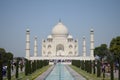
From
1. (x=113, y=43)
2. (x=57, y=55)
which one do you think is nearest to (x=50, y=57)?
(x=57, y=55)

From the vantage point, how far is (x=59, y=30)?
58875 mm

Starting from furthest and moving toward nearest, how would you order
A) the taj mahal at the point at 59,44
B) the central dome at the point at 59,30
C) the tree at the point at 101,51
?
the central dome at the point at 59,30
the taj mahal at the point at 59,44
the tree at the point at 101,51

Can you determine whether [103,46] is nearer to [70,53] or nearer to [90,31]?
[90,31]

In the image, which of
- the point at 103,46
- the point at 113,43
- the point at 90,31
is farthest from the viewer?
the point at 90,31

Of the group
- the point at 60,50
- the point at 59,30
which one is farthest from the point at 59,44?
the point at 59,30

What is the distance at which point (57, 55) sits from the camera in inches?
2227

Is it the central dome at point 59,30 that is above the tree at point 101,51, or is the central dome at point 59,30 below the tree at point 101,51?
above

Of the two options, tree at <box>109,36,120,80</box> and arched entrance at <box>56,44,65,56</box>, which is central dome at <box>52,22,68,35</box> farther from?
tree at <box>109,36,120,80</box>

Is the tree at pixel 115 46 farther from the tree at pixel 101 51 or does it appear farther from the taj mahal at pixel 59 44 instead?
the taj mahal at pixel 59 44

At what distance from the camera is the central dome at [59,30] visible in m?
58.9

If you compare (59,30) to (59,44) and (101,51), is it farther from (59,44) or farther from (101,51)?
(101,51)

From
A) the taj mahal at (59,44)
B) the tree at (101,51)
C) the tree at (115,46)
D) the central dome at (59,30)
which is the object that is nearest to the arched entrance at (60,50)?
the taj mahal at (59,44)

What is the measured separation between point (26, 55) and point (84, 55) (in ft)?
32.0

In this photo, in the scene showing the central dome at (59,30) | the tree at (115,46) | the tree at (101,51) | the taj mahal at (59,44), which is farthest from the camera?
the central dome at (59,30)
